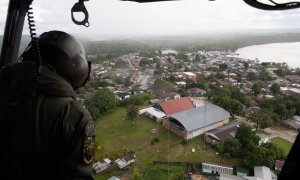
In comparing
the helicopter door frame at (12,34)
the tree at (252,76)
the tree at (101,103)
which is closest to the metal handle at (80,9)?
the helicopter door frame at (12,34)

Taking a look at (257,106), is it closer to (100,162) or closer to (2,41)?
(100,162)

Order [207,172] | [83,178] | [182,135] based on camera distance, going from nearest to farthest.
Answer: [83,178] → [207,172] → [182,135]

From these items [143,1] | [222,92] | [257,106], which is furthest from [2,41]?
[222,92]

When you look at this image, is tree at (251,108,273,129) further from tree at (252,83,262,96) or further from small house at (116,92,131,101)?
small house at (116,92,131,101)

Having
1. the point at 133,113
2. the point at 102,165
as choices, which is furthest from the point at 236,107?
the point at 102,165

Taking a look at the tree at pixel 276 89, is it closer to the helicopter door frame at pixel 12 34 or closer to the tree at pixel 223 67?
the tree at pixel 223 67

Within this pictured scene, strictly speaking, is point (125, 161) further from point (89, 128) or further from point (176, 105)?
point (89, 128)

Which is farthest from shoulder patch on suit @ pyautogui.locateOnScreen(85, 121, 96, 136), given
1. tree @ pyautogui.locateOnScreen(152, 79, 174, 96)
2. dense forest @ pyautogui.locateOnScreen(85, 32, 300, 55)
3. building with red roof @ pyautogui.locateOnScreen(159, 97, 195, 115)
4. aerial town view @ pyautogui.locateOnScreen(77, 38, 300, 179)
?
dense forest @ pyautogui.locateOnScreen(85, 32, 300, 55)
